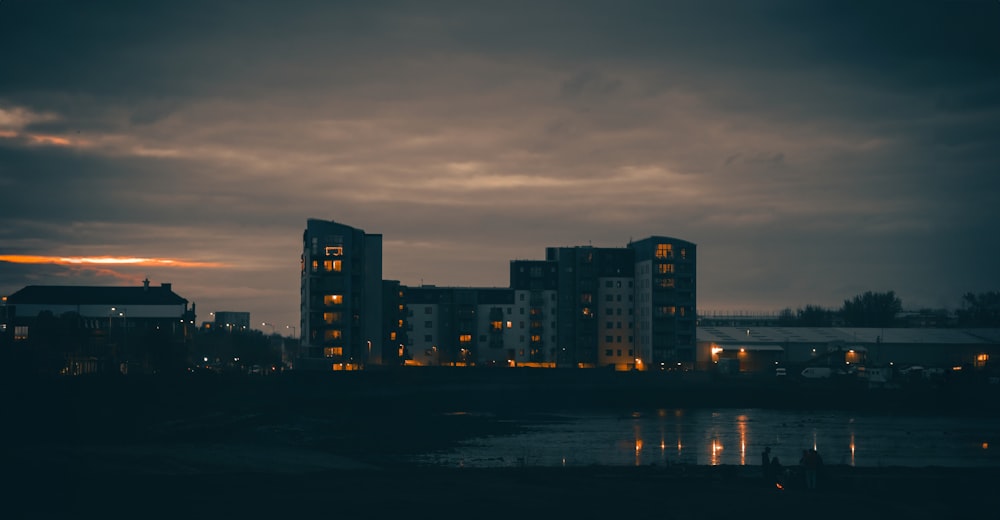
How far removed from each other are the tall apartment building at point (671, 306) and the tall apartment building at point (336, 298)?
188 ft

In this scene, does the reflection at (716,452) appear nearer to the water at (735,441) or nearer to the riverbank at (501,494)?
the water at (735,441)

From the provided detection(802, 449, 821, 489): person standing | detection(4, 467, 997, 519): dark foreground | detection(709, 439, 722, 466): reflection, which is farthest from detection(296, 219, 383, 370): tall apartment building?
detection(802, 449, 821, 489): person standing

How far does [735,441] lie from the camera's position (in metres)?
81.5

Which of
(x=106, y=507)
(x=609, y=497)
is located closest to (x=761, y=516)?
(x=609, y=497)

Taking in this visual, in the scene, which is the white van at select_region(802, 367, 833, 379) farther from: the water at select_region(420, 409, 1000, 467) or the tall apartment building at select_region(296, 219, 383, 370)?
the tall apartment building at select_region(296, 219, 383, 370)

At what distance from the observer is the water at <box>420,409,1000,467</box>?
67188 millimetres

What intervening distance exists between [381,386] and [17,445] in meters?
88.5

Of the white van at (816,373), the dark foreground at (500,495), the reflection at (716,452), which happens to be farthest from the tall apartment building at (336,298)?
the dark foreground at (500,495)

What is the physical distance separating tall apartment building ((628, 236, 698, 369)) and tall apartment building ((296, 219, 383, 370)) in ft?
188

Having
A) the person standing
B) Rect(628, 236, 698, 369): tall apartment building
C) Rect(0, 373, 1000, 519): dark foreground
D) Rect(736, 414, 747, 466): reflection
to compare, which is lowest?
Rect(736, 414, 747, 466): reflection

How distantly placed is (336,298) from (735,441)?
103m

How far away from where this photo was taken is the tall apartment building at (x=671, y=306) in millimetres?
194625

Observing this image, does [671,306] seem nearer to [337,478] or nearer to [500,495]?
[337,478]

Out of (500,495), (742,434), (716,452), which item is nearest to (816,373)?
(742,434)
